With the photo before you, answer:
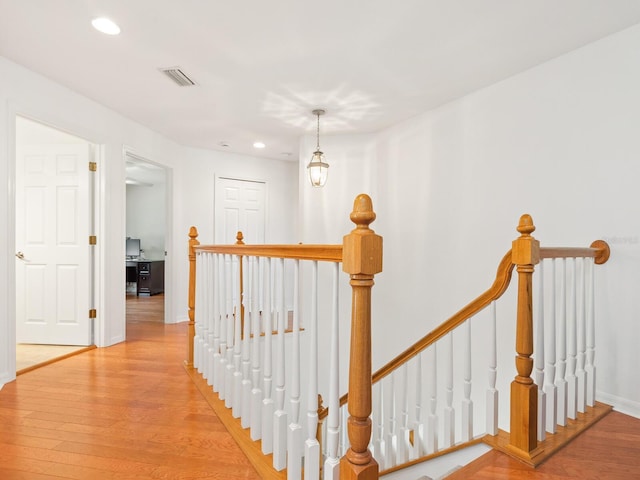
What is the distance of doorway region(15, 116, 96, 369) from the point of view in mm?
3680

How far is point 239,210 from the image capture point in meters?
5.74

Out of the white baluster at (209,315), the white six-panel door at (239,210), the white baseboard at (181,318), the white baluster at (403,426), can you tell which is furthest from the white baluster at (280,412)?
the white six-panel door at (239,210)

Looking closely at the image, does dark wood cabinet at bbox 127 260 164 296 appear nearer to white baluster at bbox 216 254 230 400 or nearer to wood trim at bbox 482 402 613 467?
white baluster at bbox 216 254 230 400

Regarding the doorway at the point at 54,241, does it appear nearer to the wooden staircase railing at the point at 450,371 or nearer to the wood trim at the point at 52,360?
the wood trim at the point at 52,360

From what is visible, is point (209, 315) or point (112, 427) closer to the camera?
point (112, 427)

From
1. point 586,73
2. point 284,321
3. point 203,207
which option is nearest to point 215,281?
point 284,321

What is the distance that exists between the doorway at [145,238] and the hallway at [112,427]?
358 centimetres

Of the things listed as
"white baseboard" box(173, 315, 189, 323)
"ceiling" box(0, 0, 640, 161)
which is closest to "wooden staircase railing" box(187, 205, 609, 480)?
"ceiling" box(0, 0, 640, 161)

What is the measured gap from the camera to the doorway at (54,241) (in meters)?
3.68

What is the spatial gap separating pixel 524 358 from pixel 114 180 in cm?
397

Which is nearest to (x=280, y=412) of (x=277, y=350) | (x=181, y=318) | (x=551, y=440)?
(x=277, y=350)

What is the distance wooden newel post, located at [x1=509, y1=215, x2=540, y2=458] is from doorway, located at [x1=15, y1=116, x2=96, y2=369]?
149 inches

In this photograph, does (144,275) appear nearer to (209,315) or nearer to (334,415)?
(209,315)

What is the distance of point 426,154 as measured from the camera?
3.77m
